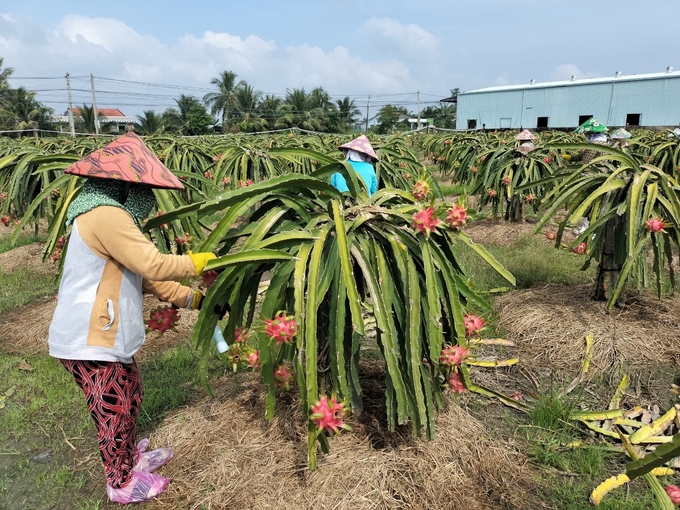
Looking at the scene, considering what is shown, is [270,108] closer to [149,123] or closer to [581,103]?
[149,123]

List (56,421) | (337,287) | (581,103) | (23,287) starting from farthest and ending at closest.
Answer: (581,103) < (23,287) < (56,421) < (337,287)

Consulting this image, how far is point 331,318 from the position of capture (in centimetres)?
183

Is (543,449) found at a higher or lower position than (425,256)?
lower

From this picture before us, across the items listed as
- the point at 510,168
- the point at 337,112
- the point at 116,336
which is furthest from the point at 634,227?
the point at 337,112

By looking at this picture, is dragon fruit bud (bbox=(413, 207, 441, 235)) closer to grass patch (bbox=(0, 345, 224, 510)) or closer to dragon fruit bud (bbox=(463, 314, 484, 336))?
dragon fruit bud (bbox=(463, 314, 484, 336))

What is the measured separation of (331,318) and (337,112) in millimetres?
43213

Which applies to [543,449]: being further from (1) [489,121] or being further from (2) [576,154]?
(1) [489,121]

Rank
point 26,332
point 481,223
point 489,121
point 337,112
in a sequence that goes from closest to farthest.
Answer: point 26,332, point 481,223, point 489,121, point 337,112

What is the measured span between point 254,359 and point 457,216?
0.95m

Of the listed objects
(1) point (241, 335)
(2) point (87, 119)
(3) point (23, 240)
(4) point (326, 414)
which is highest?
(2) point (87, 119)

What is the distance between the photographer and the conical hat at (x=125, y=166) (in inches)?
71.7

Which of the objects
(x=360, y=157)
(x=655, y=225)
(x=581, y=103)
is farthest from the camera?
(x=581, y=103)

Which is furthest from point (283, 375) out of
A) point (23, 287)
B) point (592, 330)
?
point (23, 287)

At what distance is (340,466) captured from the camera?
1.99 metres
